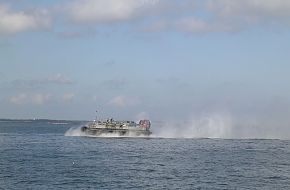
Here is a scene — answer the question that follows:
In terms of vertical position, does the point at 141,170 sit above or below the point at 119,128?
below

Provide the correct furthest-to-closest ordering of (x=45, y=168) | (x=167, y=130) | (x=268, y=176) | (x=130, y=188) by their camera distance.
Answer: (x=167, y=130), (x=45, y=168), (x=268, y=176), (x=130, y=188)

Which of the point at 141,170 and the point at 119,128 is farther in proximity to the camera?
the point at 119,128

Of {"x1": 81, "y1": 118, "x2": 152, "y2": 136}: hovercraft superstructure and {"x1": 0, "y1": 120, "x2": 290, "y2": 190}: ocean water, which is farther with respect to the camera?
{"x1": 81, "y1": 118, "x2": 152, "y2": 136}: hovercraft superstructure

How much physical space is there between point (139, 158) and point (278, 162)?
2397cm

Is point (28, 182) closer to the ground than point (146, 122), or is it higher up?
closer to the ground

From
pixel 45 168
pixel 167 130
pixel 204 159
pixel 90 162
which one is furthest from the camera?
pixel 167 130

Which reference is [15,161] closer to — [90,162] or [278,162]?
[90,162]

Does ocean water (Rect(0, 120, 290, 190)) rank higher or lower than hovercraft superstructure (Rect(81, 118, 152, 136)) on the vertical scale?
lower

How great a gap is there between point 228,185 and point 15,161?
39525mm

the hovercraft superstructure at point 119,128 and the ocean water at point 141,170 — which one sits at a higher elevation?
the hovercraft superstructure at point 119,128

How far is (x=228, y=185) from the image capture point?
5897 cm

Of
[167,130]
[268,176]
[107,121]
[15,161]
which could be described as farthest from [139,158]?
[167,130]

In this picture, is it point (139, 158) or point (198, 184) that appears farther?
point (139, 158)

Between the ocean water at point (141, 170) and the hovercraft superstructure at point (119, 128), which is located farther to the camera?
the hovercraft superstructure at point (119, 128)
